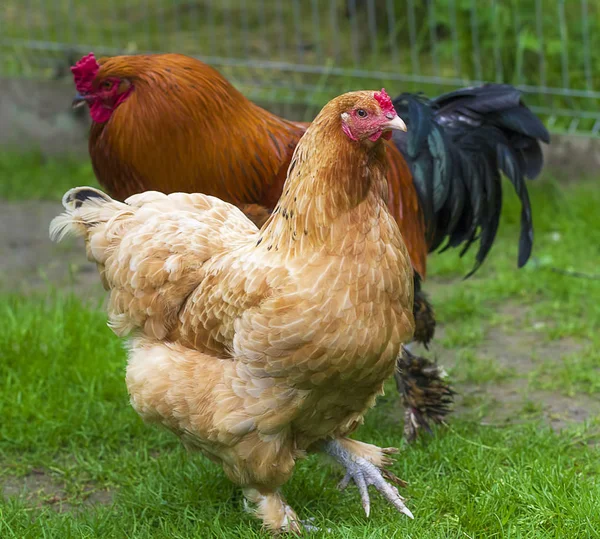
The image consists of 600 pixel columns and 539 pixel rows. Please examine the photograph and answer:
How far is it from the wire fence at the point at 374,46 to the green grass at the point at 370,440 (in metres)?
1.73

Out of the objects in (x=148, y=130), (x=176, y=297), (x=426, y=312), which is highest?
(x=148, y=130)

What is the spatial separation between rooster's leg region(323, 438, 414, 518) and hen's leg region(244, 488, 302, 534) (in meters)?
0.30

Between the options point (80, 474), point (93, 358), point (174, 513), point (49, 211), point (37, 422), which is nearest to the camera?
point (174, 513)

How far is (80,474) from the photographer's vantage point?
423 cm

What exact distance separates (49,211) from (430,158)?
170 inches

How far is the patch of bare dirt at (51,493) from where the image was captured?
13.1 ft

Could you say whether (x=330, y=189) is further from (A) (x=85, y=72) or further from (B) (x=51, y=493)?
(B) (x=51, y=493)

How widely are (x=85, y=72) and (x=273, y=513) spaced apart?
236cm

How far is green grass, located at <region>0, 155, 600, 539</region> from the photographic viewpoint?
11.9 feet

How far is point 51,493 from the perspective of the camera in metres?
4.10

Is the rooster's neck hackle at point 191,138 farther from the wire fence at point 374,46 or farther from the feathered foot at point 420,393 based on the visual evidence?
the wire fence at point 374,46

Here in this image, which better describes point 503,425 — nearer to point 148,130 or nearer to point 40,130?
point 148,130

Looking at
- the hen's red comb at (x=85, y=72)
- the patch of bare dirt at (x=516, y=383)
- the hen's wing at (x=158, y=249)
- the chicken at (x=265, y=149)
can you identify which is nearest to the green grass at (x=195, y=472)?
the patch of bare dirt at (x=516, y=383)

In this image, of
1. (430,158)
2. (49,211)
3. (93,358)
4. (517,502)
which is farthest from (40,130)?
(517,502)
